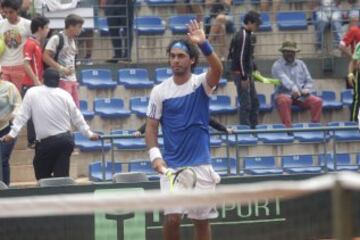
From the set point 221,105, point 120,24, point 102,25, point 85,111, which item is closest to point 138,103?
point 85,111

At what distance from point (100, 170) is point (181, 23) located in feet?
16.4

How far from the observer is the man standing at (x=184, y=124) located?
30.0 ft

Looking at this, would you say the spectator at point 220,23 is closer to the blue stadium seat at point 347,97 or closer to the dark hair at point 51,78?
the blue stadium seat at point 347,97

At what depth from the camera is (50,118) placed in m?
11.5

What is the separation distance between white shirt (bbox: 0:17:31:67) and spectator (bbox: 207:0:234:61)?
3916mm

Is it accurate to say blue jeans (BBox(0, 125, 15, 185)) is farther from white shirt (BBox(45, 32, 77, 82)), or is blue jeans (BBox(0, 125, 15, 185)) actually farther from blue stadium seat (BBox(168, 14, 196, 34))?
blue stadium seat (BBox(168, 14, 196, 34))

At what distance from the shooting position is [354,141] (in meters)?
14.3

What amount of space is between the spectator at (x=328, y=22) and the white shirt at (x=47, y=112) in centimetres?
695

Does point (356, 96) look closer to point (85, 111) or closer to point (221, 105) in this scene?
point (221, 105)

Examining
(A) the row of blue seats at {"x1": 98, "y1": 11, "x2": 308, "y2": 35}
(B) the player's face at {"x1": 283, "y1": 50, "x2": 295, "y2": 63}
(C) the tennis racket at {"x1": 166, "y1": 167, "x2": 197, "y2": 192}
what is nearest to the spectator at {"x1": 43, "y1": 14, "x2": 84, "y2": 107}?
(B) the player's face at {"x1": 283, "y1": 50, "x2": 295, "y2": 63}

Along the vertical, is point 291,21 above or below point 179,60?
above

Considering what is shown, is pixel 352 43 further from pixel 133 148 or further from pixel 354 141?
pixel 133 148

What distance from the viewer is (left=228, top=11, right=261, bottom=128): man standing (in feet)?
49.4

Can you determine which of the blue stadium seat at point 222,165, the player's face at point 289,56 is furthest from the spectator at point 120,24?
the blue stadium seat at point 222,165
